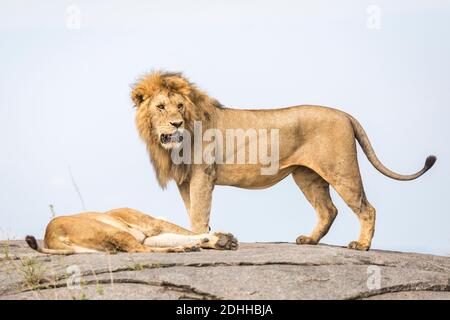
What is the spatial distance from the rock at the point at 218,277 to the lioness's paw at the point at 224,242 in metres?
0.17

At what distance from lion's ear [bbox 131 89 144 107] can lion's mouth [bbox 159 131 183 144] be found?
0.44 m

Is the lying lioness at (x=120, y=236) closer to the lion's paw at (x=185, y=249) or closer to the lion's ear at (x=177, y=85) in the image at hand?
the lion's paw at (x=185, y=249)

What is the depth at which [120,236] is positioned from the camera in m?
6.51

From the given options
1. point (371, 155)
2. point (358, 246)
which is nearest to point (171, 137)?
point (358, 246)

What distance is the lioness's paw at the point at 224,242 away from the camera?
22.0 ft

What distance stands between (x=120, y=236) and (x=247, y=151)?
1.81 metres

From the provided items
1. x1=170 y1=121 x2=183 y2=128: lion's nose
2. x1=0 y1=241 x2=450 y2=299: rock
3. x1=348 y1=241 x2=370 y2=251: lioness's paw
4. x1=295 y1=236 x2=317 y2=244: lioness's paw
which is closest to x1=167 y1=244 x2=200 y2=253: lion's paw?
x1=0 y1=241 x2=450 y2=299: rock

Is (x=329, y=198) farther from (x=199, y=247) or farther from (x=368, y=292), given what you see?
(x=368, y=292)

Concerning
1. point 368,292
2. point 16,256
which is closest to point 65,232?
point 16,256

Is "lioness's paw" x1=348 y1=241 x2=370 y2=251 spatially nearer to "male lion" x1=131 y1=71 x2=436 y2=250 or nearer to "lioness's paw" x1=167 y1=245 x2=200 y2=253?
"male lion" x1=131 y1=71 x2=436 y2=250

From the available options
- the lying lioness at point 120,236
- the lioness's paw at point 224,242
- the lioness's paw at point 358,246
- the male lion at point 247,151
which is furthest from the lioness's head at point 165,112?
the lioness's paw at point 358,246

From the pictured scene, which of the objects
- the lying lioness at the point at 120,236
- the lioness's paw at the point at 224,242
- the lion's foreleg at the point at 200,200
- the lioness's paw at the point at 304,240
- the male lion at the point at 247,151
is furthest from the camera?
the lioness's paw at the point at 304,240

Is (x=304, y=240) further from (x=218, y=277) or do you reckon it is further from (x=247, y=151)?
(x=218, y=277)

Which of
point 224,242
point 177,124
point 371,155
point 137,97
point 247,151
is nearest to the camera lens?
point 224,242
